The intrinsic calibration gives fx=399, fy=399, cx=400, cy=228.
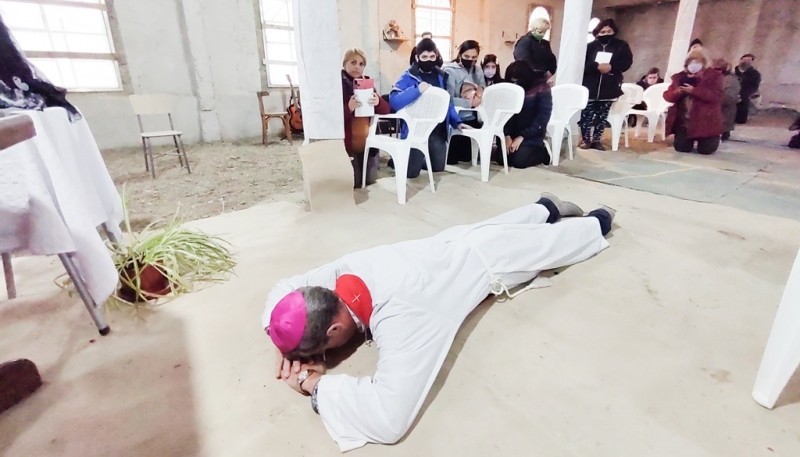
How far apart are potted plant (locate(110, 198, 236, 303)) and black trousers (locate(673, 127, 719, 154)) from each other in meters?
4.98

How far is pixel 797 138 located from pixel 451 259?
600 centimetres

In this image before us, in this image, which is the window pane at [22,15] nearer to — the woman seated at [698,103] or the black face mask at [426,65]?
the black face mask at [426,65]

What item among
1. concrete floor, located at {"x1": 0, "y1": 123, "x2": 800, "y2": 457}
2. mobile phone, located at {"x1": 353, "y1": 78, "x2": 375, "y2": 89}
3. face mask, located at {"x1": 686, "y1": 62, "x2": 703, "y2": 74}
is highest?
face mask, located at {"x1": 686, "y1": 62, "x2": 703, "y2": 74}

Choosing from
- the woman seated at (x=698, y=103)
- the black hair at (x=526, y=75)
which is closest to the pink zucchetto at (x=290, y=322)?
the black hair at (x=526, y=75)

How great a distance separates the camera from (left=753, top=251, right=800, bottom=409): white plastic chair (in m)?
0.97

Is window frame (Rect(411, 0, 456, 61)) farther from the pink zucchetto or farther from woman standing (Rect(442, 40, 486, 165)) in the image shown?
the pink zucchetto

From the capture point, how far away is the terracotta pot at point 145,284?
1646mm

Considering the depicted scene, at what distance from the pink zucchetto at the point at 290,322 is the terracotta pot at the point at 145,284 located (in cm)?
86

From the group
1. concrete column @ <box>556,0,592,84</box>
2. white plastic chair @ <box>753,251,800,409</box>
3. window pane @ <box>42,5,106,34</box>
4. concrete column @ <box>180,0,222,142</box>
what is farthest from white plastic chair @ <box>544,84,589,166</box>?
window pane @ <box>42,5,106,34</box>

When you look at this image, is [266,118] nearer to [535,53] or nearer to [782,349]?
[535,53]

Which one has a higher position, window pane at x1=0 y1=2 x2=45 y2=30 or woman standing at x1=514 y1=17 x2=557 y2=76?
window pane at x1=0 y1=2 x2=45 y2=30

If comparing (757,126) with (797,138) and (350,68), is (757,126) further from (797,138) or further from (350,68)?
(350,68)

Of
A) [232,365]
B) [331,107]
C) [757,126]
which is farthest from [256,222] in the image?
[757,126]

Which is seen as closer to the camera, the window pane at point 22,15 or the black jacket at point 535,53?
the black jacket at point 535,53
